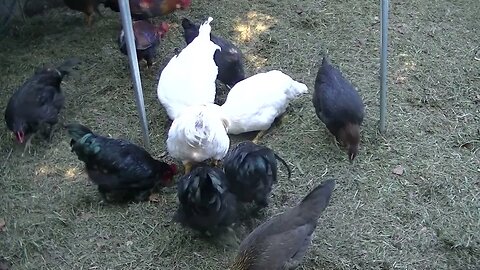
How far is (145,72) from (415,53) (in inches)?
86.6

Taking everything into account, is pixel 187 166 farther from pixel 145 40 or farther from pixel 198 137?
pixel 145 40

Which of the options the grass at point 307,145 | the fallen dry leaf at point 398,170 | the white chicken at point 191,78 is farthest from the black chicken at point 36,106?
the fallen dry leaf at point 398,170

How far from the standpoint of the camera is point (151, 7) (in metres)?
5.36

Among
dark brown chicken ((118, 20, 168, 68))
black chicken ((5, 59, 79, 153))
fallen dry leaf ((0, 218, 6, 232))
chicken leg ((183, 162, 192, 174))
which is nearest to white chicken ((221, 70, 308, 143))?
chicken leg ((183, 162, 192, 174))

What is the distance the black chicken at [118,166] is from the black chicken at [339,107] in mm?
1162

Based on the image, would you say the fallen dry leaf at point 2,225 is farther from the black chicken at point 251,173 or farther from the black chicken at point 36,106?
the black chicken at point 251,173

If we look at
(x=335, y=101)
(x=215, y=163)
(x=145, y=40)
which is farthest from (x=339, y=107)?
(x=145, y=40)

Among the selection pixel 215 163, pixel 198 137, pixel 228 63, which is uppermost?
pixel 198 137

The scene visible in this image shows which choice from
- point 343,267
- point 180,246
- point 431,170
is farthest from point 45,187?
point 431,170

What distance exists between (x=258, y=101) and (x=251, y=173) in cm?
80

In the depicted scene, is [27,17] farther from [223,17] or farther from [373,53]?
[373,53]

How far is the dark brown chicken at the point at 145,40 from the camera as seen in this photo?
4914 millimetres

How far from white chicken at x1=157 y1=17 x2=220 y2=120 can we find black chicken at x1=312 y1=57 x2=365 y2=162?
76 centimetres

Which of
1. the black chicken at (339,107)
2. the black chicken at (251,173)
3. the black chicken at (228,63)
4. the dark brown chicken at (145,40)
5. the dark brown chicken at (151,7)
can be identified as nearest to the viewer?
the black chicken at (251,173)
